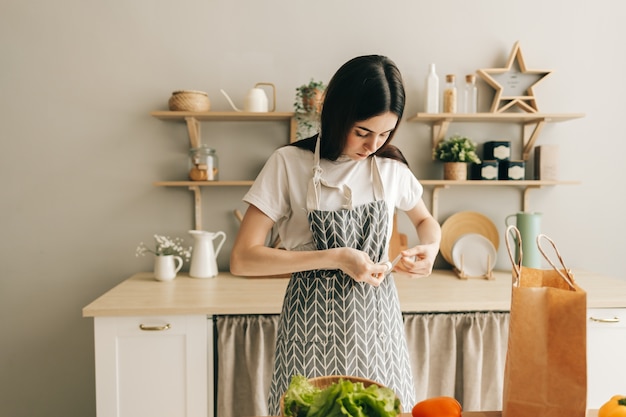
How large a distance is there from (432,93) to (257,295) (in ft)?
4.24

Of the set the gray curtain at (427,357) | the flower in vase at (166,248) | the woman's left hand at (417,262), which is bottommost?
the gray curtain at (427,357)

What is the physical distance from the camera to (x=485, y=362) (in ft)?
6.63

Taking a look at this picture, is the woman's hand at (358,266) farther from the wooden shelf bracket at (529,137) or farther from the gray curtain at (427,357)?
the wooden shelf bracket at (529,137)

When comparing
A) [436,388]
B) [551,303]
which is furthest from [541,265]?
[551,303]

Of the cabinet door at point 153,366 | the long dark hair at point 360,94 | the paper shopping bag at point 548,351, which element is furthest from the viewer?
the cabinet door at point 153,366

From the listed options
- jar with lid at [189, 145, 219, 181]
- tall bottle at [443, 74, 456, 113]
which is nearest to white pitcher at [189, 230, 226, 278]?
jar with lid at [189, 145, 219, 181]

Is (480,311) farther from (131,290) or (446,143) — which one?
(131,290)

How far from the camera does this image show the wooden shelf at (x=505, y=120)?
2357 millimetres

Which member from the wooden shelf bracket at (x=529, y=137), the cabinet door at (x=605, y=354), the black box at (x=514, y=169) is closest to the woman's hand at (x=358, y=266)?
the cabinet door at (x=605, y=354)

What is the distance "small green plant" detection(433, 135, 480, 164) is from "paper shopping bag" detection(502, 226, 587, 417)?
1696 mm

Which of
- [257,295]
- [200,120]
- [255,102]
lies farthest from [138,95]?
[257,295]

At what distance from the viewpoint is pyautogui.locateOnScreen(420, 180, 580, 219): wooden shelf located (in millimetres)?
2391

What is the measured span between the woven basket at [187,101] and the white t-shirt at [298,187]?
3.58ft

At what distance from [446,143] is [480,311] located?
0.87m
